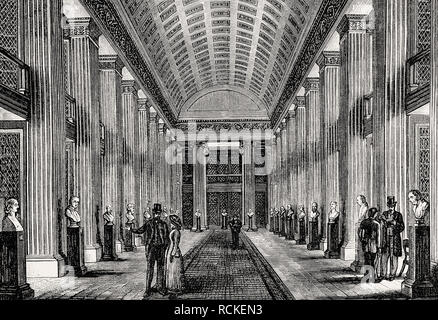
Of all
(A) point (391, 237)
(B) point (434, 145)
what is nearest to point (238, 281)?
(A) point (391, 237)

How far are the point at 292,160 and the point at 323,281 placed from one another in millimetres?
17108

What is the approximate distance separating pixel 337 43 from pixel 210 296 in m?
11.2

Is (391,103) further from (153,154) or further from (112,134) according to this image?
(153,154)

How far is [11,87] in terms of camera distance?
11.4 meters

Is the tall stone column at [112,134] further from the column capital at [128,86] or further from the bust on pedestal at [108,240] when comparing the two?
the column capital at [128,86]

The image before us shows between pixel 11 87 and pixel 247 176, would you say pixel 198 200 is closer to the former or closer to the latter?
pixel 247 176

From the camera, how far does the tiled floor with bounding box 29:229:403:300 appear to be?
9.65 m

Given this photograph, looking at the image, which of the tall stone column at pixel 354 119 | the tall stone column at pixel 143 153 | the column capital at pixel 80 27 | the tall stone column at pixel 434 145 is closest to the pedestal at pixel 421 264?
the tall stone column at pixel 434 145

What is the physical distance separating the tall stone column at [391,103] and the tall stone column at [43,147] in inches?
261

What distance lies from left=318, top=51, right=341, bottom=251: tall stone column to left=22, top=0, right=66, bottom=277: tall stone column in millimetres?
8632

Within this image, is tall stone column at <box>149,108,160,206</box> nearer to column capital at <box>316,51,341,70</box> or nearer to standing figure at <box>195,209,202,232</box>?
standing figure at <box>195,209,202,232</box>

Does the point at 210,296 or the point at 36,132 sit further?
the point at 36,132

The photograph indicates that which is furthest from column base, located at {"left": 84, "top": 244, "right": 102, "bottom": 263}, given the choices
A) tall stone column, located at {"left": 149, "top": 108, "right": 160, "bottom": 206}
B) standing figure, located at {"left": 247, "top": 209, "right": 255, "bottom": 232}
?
standing figure, located at {"left": 247, "top": 209, "right": 255, "bottom": 232}
